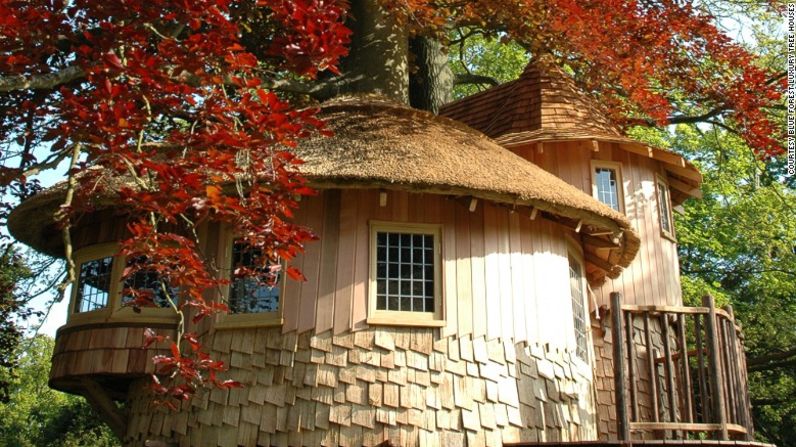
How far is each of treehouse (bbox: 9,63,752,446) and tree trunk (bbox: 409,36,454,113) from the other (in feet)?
21.7

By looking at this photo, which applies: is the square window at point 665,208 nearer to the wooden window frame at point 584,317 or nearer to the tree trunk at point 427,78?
the wooden window frame at point 584,317

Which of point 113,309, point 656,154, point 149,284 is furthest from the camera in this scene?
point 656,154

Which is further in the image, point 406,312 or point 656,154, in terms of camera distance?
point 656,154

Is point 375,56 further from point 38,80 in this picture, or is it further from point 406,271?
point 38,80

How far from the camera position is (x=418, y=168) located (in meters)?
9.55

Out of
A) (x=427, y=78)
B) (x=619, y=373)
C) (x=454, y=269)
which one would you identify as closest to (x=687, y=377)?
(x=619, y=373)

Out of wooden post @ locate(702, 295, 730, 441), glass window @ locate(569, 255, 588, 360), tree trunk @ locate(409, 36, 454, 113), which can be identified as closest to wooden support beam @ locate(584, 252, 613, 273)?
glass window @ locate(569, 255, 588, 360)

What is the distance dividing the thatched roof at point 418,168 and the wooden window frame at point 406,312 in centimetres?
67

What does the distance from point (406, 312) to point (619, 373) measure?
2.48m

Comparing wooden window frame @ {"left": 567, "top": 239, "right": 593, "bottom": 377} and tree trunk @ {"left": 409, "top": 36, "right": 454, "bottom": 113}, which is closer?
wooden window frame @ {"left": 567, "top": 239, "right": 593, "bottom": 377}

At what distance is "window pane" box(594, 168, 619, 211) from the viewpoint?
47.1 feet

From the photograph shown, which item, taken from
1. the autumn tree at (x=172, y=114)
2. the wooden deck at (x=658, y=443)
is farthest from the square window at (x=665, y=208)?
the autumn tree at (x=172, y=114)

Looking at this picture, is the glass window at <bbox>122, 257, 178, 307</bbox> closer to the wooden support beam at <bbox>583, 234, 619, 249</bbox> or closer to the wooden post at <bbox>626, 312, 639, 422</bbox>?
the wooden post at <bbox>626, 312, 639, 422</bbox>

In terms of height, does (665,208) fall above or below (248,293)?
above
